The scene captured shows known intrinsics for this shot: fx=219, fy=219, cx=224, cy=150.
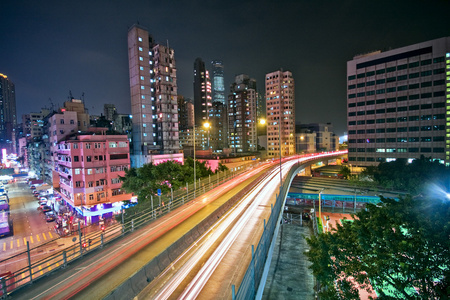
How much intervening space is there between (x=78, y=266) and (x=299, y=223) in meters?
38.0

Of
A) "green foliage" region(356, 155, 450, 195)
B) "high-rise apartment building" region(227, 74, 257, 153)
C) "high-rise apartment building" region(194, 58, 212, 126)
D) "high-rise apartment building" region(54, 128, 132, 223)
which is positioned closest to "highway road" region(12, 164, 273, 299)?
"high-rise apartment building" region(54, 128, 132, 223)

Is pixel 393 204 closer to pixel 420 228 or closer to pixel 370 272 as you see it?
pixel 420 228

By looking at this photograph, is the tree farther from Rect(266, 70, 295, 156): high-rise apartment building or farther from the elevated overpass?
Rect(266, 70, 295, 156): high-rise apartment building

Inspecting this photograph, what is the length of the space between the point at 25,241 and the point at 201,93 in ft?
504

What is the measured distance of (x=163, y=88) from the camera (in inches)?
2589

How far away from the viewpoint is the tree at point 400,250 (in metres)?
9.87

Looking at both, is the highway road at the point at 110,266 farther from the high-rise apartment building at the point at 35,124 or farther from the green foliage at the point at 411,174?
the high-rise apartment building at the point at 35,124

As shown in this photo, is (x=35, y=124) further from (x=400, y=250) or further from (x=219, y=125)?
(x=400, y=250)

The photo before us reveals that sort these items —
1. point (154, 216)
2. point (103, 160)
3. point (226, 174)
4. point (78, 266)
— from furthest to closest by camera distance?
point (103, 160)
point (226, 174)
point (154, 216)
point (78, 266)

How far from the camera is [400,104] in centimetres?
6475

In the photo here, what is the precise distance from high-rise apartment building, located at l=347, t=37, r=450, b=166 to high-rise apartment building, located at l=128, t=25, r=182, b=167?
2349 inches

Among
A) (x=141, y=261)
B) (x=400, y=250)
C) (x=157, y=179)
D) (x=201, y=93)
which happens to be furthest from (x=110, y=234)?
(x=201, y=93)

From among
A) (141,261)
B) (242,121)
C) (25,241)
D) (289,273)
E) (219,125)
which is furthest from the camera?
(219,125)

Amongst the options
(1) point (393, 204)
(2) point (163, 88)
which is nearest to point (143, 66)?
(2) point (163, 88)
